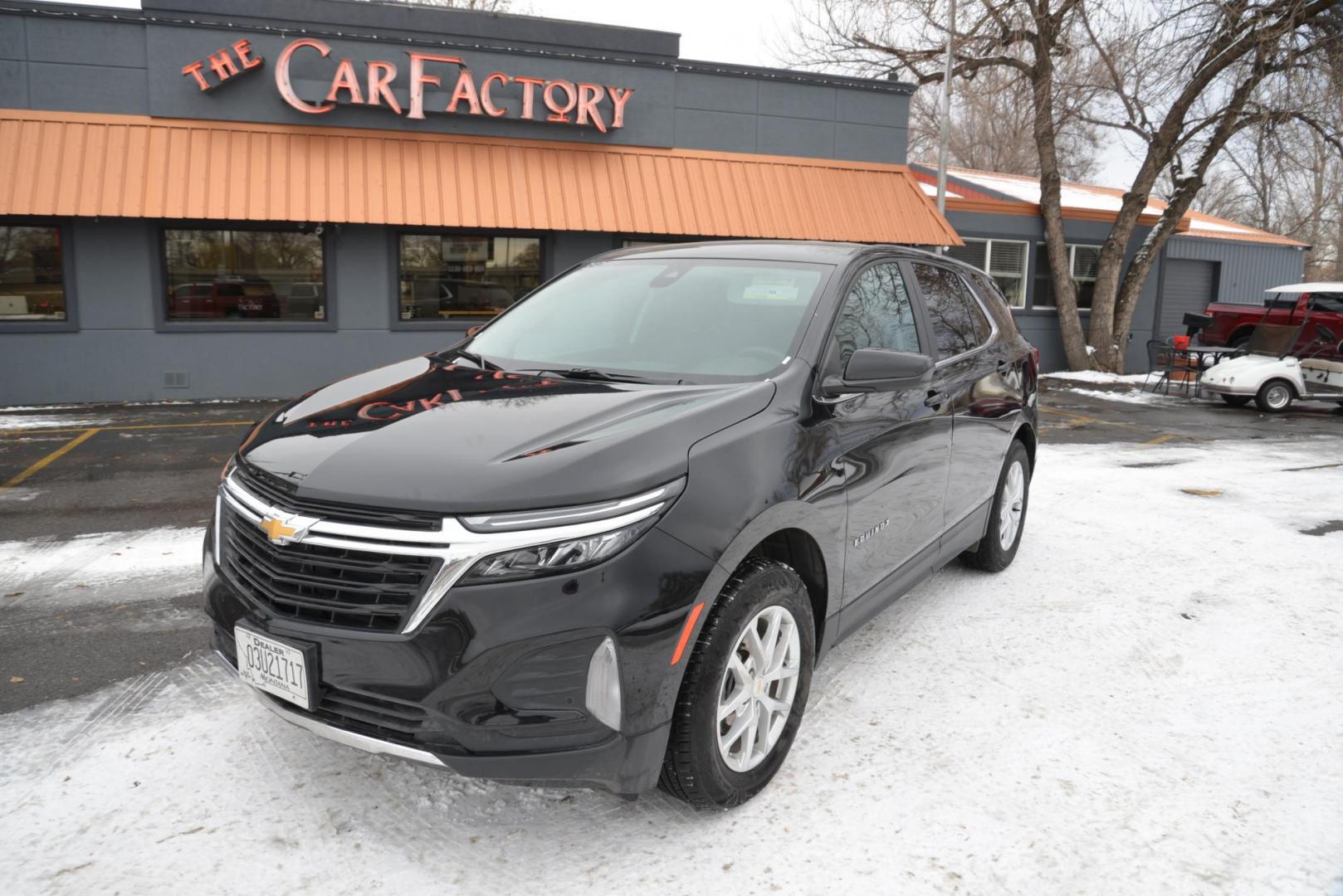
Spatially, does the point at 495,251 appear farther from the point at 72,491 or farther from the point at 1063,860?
the point at 1063,860

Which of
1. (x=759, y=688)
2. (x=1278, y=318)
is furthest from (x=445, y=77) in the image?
(x=1278, y=318)

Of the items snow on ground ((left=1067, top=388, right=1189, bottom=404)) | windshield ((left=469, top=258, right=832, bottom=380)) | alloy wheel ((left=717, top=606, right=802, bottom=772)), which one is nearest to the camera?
alloy wheel ((left=717, top=606, right=802, bottom=772))

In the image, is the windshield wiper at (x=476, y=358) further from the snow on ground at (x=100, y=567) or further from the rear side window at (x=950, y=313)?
the snow on ground at (x=100, y=567)

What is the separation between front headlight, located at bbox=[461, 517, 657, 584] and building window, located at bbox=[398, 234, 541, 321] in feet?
39.3

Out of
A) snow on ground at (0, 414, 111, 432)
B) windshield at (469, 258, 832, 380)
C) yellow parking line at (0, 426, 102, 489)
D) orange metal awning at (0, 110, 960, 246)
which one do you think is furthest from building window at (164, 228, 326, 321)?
windshield at (469, 258, 832, 380)

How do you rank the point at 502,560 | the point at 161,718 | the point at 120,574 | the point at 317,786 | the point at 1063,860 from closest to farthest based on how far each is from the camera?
the point at 502,560, the point at 1063,860, the point at 317,786, the point at 161,718, the point at 120,574

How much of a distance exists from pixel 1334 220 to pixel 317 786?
49176 millimetres

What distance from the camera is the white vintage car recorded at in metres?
14.0

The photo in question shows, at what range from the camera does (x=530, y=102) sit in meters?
13.4

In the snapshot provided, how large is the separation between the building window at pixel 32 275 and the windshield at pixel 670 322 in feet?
36.4

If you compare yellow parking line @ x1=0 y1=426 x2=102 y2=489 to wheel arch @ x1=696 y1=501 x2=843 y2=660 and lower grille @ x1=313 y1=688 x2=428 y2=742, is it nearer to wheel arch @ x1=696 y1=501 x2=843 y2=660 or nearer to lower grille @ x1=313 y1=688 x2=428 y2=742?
lower grille @ x1=313 y1=688 x2=428 y2=742

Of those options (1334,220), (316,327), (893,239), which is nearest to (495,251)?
(316,327)

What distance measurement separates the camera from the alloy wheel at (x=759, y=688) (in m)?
2.79

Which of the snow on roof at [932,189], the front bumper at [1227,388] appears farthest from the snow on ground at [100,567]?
the snow on roof at [932,189]
